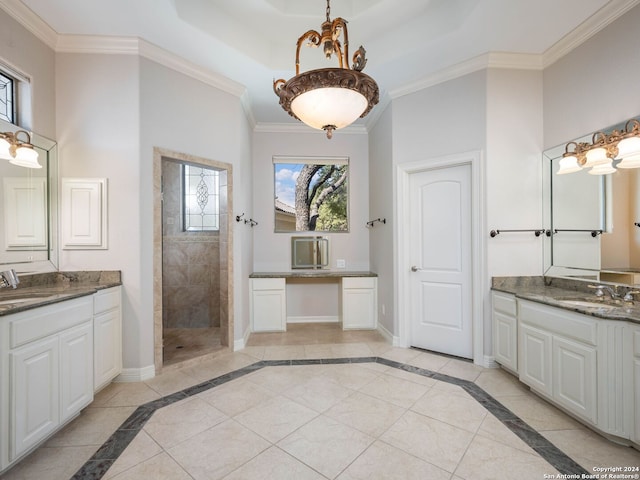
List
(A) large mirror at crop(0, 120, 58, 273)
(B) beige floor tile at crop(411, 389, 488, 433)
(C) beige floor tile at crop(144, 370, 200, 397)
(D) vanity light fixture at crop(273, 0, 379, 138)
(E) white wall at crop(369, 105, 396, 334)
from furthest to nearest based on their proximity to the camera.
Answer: (E) white wall at crop(369, 105, 396, 334) → (C) beige floor tile at crop(144, 370, 200, 397) → (A) large mirror at crop(0, 120, 58, 273) → (B) beige floor tile at crop(411, 389, 488, 433) → (D) vanity light fixture at crop(273, 0, 379, 138)

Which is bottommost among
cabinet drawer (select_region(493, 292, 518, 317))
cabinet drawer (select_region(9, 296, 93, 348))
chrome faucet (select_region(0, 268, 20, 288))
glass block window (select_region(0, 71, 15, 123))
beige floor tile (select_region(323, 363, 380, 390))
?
beige floor tile (select_region(323, 363, 380, 390))

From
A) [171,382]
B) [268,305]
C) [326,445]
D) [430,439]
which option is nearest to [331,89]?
[326,445]

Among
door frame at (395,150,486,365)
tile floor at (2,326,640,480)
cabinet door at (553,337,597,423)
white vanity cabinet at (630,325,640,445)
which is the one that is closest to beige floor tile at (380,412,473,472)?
tile floor at (2,326,640,480)

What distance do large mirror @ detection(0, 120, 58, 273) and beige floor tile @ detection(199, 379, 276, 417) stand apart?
1.82 meters

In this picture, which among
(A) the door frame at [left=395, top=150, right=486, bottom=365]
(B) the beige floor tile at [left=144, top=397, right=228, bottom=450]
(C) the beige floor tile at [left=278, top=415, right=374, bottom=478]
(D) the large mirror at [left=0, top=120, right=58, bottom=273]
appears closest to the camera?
(C) the beige floor tile at [left=278, top=415, right=374, bottom=478]

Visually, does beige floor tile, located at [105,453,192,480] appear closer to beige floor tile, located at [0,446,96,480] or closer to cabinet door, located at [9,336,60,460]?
beige floor tile, located at [0,446,96,480]

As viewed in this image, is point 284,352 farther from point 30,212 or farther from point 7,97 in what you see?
point 7,97

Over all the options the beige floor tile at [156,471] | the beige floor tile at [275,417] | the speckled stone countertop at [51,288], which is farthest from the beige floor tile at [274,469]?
the speckled stone countertop at [51,288]

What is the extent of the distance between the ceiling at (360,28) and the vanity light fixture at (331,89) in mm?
1500

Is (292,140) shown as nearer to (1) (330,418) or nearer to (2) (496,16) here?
(2) (496,16)

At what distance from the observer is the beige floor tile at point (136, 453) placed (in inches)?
63.1

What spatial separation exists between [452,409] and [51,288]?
336 centimetres

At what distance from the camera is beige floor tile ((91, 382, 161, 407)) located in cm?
228

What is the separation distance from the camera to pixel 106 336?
7.82 feet
